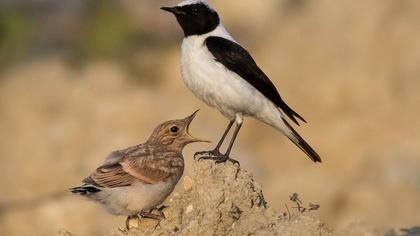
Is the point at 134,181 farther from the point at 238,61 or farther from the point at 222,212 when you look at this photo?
the point at 238,61

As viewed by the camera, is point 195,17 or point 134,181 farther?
point 195,17

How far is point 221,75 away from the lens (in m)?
12.1

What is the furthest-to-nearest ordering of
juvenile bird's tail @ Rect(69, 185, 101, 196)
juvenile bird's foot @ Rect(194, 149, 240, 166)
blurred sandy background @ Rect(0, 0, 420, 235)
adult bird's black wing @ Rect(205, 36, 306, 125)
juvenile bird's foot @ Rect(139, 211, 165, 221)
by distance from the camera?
blurred sandy background @ Rect(0, 0, 420, 235), adult bird's black wing @ Rect(205, 36, 306, 125), juvenile bird's foot @ Rect(194, 149, 240, 166), juvenile bird's foot @ Rect(139, 211, 165, 221), juvenile bird's tail @ Rect(69, 185, 101, 196)

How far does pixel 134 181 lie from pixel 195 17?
8.51 ft

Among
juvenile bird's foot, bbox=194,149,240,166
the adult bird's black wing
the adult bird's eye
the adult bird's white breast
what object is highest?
the adult bird's black wing

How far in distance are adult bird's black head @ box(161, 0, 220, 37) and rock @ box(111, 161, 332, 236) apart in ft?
7.64

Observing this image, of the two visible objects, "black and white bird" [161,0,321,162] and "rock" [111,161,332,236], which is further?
"black and white bird" [161,0,321,162]

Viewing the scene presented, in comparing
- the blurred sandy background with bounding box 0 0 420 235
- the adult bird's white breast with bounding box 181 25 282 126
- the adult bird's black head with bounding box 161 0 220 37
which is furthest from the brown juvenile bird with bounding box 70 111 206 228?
the blurred sandy background with bounding box 0 0 420 235

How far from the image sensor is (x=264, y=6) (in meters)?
28.6

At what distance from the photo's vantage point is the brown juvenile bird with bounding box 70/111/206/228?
10.4 m

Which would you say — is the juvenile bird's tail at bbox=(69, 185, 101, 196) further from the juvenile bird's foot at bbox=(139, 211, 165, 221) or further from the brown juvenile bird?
the juvenile bird's foot at bbox=(139, 211, 165, 221)

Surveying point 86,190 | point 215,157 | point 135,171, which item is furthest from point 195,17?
point 86,190

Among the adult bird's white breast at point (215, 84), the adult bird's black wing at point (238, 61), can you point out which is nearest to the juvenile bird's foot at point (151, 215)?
the adult bird's white breast at point (215, 84)

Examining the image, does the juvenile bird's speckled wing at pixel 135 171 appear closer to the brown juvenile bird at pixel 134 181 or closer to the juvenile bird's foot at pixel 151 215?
the brown juvenile bird at pixel 134 181
